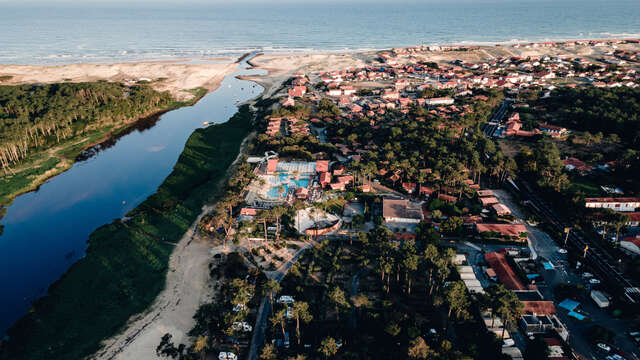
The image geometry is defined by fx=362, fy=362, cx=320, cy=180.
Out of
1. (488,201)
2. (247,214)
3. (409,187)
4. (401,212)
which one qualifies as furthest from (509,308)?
(247,214)

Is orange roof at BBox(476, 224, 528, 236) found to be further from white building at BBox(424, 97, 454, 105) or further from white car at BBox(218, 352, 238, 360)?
white building at BBox(424, 97, 454, 105)

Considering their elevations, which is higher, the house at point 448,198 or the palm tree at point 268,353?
the house at point 448,198

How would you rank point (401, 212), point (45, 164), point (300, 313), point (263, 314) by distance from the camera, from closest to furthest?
point (300, 313)
point (263, 314)
point (401, 212)
point (45, 164)

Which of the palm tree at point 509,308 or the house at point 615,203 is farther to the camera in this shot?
the house at point 615,203

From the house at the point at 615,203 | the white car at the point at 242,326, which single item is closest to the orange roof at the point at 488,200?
the house at the point at 615,203

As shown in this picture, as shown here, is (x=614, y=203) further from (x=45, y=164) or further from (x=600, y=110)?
(x=45, y=164)

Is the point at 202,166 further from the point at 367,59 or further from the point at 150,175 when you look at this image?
the point at 367,59

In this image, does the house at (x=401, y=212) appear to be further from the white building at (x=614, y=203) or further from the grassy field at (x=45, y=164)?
the grassy field at (x=45, y=164)
